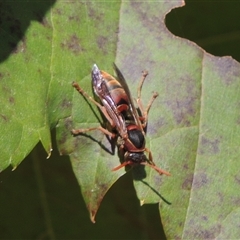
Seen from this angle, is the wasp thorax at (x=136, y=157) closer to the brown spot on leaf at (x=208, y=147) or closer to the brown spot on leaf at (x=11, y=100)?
the brown spot on leaf at (x=208, y=147)

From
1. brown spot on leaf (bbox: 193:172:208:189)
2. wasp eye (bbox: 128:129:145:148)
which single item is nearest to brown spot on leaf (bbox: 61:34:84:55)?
wasp eye (bbox: 128:129:145:148)

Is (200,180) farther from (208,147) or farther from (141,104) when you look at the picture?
(141,104)

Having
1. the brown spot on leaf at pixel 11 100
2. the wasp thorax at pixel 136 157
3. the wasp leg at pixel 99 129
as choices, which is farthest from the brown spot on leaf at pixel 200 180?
the brown spot on leaf at pixel 11 100

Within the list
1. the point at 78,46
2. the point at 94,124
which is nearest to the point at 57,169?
the point at 94,124

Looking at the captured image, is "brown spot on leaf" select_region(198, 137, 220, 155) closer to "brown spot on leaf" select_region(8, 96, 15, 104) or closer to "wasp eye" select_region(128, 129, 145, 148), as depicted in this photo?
"wasp eye" select_region(128, 129, 145, 148)

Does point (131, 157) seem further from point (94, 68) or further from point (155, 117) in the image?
point (94, 68)

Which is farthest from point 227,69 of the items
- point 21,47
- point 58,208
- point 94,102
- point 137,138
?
point 58,208

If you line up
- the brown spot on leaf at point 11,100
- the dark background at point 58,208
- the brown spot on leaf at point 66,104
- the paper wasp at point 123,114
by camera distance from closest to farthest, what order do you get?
the brown spot on leaf at point 11,100 → the brown spot on leaf at point 66,104 → the paper wasp at point 123,114 → the dark background at point 58,208

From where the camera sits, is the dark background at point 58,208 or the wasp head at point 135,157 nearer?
the wasp head at point 135,157
